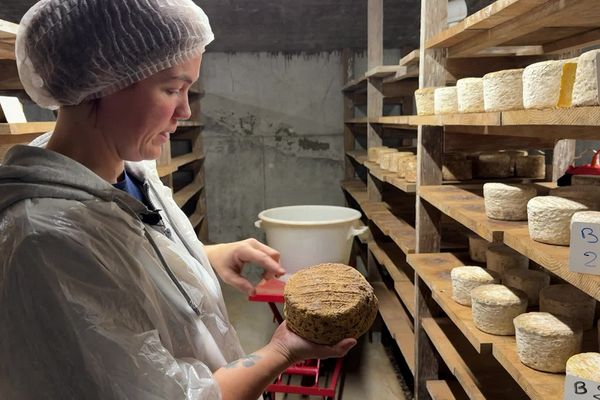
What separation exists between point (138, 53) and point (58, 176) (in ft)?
0.94

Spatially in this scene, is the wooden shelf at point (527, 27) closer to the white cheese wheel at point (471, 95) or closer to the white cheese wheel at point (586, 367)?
the white cheese wheel at point (471, 95)

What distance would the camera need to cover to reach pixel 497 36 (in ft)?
5.57

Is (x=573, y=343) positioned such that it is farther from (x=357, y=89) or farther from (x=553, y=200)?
(x=357, y=89)

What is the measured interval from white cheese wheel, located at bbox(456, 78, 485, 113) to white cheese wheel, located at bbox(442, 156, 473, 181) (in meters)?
0.53

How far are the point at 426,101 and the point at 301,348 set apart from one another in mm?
1499

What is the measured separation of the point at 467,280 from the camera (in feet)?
5.85

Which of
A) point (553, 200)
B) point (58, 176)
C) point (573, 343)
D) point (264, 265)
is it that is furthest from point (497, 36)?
point (58, 176)

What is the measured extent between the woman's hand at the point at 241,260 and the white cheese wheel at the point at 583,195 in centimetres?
85

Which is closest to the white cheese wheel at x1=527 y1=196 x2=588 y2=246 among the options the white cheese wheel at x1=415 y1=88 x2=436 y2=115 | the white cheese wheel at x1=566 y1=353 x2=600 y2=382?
the white cheese wheel at x1=566 y1=353 x2=600 y2=382

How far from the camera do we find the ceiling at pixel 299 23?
13.0 ft

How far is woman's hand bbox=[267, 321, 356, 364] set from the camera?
1.08 m

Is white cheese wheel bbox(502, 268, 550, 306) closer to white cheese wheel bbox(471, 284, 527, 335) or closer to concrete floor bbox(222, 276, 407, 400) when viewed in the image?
white cheese wheel bbox(471, 284, 527, 335)

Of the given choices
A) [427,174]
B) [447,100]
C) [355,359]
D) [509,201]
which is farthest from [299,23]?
[509,201]

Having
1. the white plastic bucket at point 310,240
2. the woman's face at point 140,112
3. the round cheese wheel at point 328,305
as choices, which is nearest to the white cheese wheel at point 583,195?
the round cheese wheel at point 328,305
